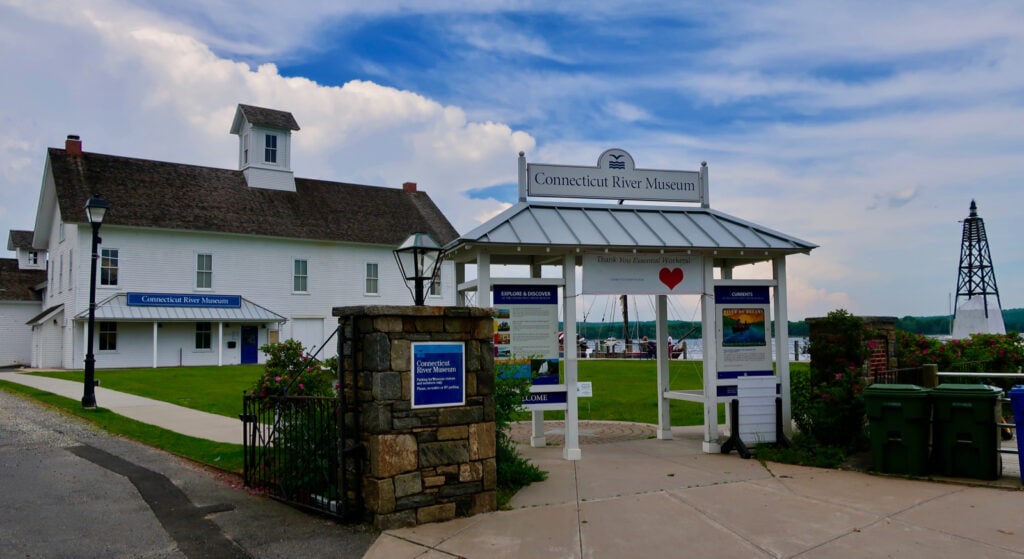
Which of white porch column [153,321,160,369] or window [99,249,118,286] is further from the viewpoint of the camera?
white porch column [153,321,160,369]

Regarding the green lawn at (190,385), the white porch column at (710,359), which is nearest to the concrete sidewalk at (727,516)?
the white porch column at (710,359)

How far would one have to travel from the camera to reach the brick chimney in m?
33.5

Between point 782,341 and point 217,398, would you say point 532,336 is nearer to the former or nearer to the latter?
point 782,341

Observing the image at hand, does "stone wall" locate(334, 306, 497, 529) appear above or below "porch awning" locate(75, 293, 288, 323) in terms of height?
below

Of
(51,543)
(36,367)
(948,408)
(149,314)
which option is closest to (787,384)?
(948,408)

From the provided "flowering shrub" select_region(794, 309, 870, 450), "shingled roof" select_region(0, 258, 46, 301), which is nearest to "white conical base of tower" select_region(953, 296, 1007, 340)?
"flowering shrub" select_region(794, 309, 870, 450)

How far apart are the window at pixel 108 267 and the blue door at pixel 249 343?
6.05 m

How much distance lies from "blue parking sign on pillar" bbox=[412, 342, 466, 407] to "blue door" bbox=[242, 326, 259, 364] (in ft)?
100

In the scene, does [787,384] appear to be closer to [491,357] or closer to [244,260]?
[491,357]

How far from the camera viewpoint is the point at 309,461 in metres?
7.60

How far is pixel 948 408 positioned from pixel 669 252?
3819mm

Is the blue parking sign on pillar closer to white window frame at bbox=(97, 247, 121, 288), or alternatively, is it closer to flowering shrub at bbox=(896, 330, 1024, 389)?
flowering shrub at bbox=(896, 330, 1024, 389)

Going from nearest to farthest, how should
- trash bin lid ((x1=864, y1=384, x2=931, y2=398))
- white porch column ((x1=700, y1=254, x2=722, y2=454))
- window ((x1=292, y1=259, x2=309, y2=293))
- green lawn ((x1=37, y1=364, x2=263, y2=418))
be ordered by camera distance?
trash bin lid ((x1=864, y1=384, x2=931, y2=398)) → white porch column ((x1=700, y1=254, x2=722, y2=454)) → green lawn ((x1=37, y1=364, x2=263, y2=418)) → window ((x1=292, y1=259, x2=309, y2=293))

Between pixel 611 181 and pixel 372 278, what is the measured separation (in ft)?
99.3
